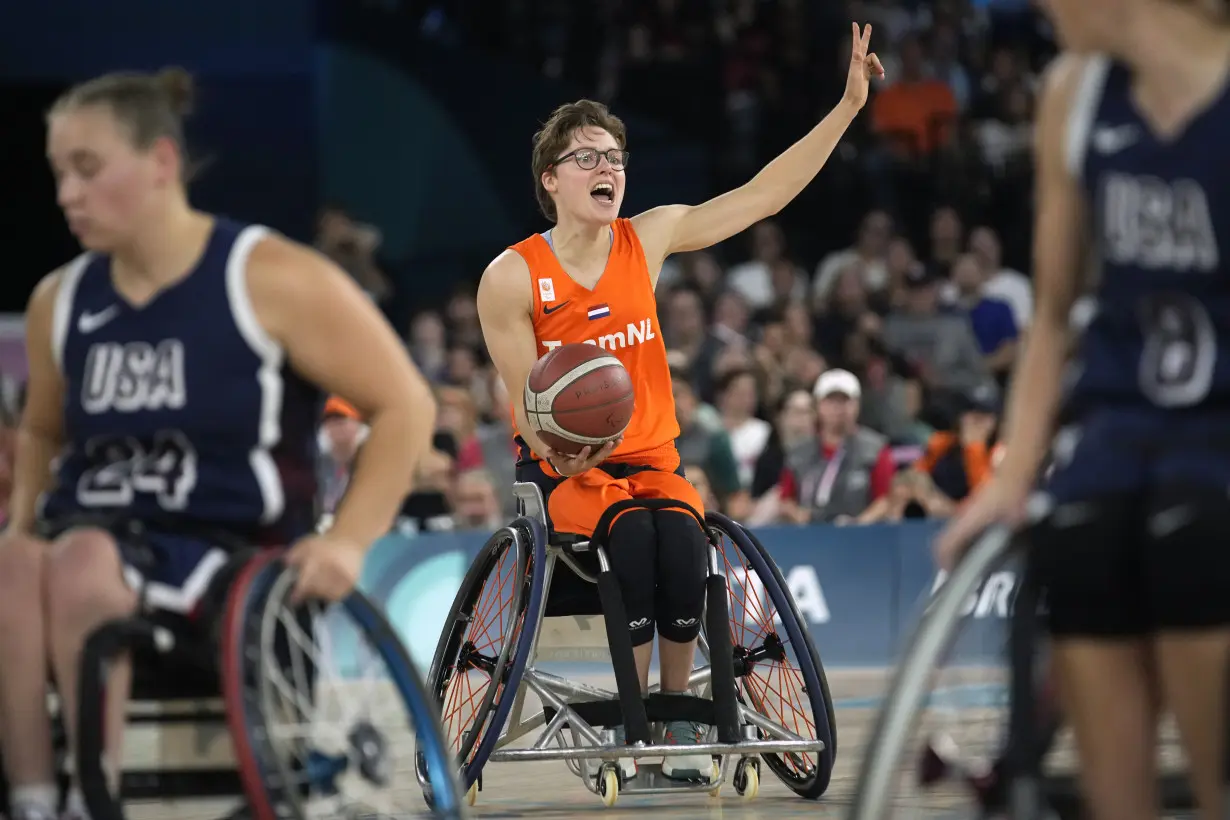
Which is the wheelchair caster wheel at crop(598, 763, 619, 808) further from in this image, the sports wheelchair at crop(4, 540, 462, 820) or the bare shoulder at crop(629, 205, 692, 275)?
the sports wheelchair at crop(4, 540, 462, 820)

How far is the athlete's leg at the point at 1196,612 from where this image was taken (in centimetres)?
274

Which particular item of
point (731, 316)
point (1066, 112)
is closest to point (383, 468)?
point (1066, 112)

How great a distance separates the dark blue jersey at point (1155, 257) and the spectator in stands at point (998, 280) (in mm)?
10122

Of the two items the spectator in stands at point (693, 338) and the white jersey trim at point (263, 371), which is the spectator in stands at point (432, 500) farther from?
the white jersey trim at point (263, 371)

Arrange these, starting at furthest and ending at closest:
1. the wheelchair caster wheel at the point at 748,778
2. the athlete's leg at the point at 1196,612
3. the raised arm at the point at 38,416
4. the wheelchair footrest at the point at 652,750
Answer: the wheelchair caster wheel at the point at 748,778
the wheelchair footrest at the point at 652,750
the raised arm at the point at 38,416
the athlete's leg at the point at 1196,612

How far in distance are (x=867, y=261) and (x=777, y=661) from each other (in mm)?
8296

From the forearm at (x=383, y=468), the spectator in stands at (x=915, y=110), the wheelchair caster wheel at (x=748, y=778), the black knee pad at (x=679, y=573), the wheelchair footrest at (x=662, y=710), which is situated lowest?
the wheelchair caster wheel at (x=748, y=778)

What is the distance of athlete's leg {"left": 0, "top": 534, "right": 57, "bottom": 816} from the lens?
344 centimetres

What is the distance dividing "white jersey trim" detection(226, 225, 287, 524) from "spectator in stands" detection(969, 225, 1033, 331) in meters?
9.70

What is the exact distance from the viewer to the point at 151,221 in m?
3.70

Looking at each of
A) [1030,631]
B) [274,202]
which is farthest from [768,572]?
[274,202]

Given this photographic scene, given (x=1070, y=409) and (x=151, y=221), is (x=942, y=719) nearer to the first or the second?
(x=1070, y=409)

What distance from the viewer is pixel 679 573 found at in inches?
221

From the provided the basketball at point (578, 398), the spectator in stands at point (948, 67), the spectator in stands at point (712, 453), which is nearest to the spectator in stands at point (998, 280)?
the spectator in stands at point (948, 67)
